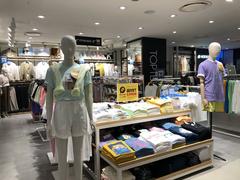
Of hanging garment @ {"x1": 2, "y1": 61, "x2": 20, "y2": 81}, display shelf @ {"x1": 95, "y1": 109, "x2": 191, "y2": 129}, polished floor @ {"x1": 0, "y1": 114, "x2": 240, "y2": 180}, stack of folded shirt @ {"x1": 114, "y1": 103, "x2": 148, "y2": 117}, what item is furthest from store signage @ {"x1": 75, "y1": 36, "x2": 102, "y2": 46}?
hanging garment @ {"x1": 2, "y1": 61, "x2": 20, "y2": 81}

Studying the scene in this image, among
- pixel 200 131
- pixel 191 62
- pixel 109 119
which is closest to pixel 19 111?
pixel 109 119

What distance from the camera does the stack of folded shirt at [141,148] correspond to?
2480mm

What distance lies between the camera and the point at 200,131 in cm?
297

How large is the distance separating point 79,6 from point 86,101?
3159 mm

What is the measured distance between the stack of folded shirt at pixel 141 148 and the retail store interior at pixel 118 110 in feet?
0.04

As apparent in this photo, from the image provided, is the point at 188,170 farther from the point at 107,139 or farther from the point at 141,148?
the point at 107,139

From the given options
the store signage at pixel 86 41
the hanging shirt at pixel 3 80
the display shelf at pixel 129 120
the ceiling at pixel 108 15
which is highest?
the ceiling at pixel 108 15

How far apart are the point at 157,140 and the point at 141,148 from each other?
0.27 m

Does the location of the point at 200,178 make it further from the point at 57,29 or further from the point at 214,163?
the point at 57,29

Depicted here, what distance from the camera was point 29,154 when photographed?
3908 mm

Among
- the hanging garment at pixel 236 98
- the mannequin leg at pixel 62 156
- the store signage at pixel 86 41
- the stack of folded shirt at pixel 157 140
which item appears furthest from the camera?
the store signage at pixel 86 41

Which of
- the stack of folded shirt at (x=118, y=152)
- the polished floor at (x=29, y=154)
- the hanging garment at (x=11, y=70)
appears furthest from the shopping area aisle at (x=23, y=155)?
the hanging garment at (x=11, y=70)

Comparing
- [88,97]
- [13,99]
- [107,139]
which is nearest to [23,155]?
[107,139]

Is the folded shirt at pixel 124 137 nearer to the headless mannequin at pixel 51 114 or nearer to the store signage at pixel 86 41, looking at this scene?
the headless mannequin at pixel 51 114
